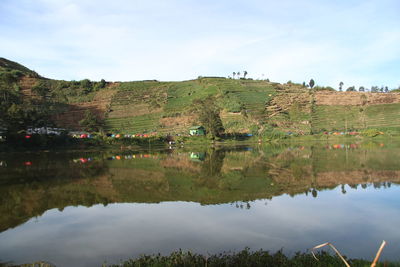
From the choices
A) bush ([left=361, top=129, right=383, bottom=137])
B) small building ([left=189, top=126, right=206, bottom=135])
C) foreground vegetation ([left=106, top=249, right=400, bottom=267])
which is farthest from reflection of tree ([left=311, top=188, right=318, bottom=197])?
bush ([left=361, top=129, right=383, bottom=137])

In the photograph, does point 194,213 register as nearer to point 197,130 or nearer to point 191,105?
point 197,130

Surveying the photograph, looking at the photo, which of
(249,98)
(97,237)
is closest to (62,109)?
(249,98)

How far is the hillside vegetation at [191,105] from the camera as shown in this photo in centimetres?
6881

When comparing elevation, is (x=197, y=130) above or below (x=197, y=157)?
above

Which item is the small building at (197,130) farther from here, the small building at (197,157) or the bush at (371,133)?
the bush at (371,133)

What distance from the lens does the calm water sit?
837 cm

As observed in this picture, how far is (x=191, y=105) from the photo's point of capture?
79562 millimetres

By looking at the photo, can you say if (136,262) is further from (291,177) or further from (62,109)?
(62,109)

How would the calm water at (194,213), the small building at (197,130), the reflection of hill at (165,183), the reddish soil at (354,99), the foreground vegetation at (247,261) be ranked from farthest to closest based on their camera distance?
the reddish soil at (354,99) → the small building at (197,130) → the reflection of hill at (165,183) → the calm water at (194,213) → the foreground vegetation at (247,261)

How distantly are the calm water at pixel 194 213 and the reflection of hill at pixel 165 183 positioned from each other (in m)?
0.06

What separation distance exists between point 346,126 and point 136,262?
235ft

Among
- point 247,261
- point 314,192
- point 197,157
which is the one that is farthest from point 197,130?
point 247,261

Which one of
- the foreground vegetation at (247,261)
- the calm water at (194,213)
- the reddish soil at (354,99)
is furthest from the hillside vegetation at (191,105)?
the foreground vegetation at (247,261)

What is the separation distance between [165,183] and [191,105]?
62.1m
